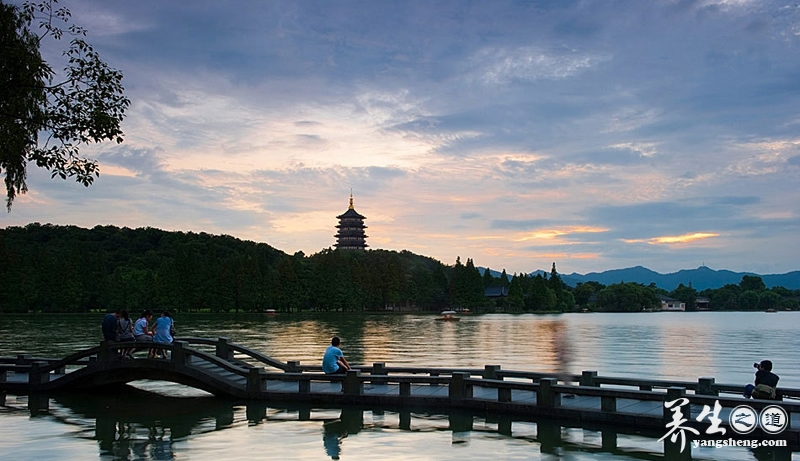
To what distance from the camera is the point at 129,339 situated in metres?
19.6

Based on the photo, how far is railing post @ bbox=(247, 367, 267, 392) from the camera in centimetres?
1809

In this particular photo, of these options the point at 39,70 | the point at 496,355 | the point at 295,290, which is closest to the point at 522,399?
the point at 39,70

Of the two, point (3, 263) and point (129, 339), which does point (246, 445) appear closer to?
point (129, 339)

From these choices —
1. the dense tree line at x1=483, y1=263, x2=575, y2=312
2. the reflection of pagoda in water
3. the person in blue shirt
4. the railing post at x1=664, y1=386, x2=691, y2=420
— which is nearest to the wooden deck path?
the railing post at x1=664, y1=386, x2=691, y2=420

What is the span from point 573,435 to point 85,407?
1205cm

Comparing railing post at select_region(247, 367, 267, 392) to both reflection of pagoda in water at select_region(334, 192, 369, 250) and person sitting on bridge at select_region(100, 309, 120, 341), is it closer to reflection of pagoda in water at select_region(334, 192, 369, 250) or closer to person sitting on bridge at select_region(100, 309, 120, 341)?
person sitting on bridge at select_region(100, 309, 120, 341)

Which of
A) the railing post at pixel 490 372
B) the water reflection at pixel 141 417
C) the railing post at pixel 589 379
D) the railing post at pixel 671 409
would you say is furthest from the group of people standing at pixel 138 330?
the railing post at pixel 671 409

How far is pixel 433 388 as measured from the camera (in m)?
17.9

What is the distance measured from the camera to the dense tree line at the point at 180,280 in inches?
3846

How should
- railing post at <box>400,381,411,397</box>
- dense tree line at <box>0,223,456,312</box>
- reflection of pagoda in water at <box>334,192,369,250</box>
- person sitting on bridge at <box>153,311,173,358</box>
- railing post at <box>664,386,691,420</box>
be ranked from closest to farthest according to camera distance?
railing post at <box>664,386,691,420</box>, railing post at <box>400,381,411,397</box>, person sitting on bridge at <box>153,311,173,358</box>, dense tree line at <box>0,223,456,312</box>, reflection of pagoda in water at <box>334,192,369,250</box>

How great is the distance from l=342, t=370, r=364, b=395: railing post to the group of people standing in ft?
17.4

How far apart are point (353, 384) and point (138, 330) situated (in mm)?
7492

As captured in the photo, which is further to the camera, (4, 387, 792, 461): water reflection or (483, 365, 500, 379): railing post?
(483, 365, 500, 379): railing post

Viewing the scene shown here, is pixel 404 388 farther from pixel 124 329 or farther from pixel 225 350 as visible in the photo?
pixel 124 329
